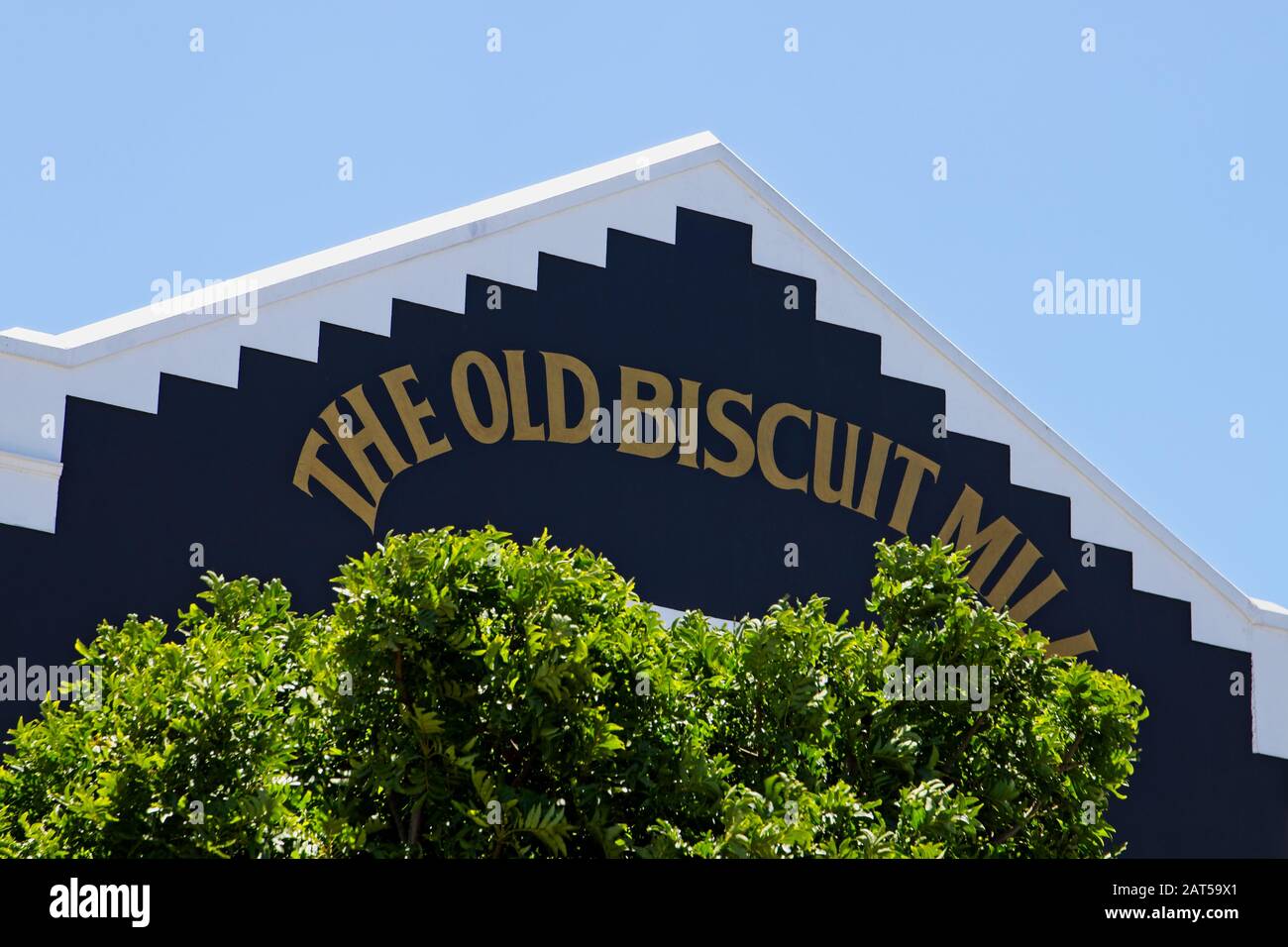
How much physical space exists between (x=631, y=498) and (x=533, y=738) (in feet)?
25.9

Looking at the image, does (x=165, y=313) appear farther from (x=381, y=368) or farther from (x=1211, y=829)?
(x=1211, y=829)

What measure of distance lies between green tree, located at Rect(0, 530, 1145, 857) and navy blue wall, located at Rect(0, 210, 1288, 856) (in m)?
3.81

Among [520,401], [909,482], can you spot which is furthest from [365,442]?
[909,482]

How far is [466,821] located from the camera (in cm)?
1000

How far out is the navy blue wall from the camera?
617 inches

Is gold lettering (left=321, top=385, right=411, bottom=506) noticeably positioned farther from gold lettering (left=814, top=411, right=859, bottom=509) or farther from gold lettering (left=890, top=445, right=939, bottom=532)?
gold lettering (left=890, top=445, right=939, bottom=532)

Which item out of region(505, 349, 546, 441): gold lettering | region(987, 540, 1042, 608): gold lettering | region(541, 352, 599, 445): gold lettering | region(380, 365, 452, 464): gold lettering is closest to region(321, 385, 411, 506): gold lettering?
region(380, 365, 452, 464): gold lettering

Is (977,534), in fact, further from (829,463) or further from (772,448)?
(772,448)

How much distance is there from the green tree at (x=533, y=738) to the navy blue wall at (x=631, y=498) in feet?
12.5

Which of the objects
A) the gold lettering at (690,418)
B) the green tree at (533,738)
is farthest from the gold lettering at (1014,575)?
the green tree at (533,738)

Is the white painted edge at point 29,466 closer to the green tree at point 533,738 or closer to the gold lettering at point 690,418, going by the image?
the green tree at point 533,738

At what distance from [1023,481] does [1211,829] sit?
4.57 metres

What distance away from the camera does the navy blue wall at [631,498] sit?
15680mm
